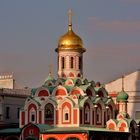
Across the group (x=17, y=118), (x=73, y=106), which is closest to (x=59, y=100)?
(x=73, y=106)

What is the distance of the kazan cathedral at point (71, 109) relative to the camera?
49.7 meters

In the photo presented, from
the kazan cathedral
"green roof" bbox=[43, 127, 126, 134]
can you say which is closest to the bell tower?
the kazan cathedral

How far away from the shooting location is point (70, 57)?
53.8 meters

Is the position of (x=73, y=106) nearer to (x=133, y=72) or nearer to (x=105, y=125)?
(x=105, y=125)

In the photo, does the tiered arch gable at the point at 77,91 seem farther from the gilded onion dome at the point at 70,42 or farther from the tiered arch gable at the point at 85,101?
the gilded onion dome at the point at 70,42

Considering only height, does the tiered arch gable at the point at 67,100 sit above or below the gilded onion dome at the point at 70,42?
below

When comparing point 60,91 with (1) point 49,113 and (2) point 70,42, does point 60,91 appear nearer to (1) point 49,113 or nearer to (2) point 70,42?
(1) point 49,113

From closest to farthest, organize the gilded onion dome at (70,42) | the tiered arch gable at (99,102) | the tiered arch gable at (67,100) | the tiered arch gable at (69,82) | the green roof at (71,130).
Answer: the green roof at (71,130), the tiered arch gable at (67,100), the tiered arch gable at (99,102), the tiered arch gable at (69,82), the gilded onion dome at (70,42)

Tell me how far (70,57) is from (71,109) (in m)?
5.25

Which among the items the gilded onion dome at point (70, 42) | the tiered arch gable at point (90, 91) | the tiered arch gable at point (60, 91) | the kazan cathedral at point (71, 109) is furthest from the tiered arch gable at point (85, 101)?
the gilded onion dome at point (70, 42)

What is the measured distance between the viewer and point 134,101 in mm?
63094

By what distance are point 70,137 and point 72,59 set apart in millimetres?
8018

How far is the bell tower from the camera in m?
53.7

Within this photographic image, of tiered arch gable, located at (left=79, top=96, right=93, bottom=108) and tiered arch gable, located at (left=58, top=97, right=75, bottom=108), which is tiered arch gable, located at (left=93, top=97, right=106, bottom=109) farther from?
tiered arch gable, located at (left=58, top=97, right=75, bottom=108)
